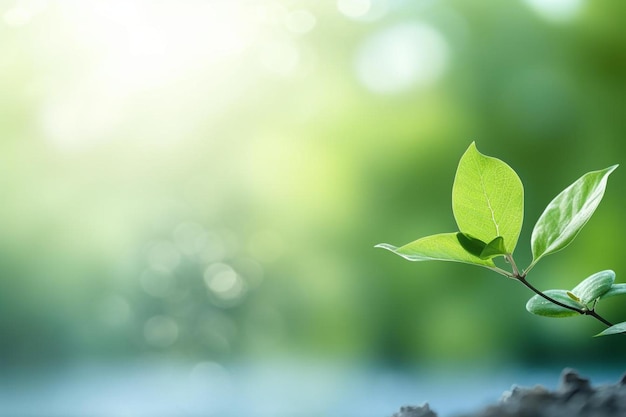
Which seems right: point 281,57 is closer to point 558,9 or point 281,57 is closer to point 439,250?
point 558,9

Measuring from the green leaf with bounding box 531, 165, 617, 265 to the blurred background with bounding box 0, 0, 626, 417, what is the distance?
1.66 metres

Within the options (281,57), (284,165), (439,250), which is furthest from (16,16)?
(439,250)

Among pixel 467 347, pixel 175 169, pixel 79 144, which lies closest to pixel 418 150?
pixel 467 347

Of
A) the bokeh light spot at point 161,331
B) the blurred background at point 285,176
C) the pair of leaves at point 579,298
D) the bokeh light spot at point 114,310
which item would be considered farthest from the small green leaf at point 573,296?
the bokeh light spot at point 114,310

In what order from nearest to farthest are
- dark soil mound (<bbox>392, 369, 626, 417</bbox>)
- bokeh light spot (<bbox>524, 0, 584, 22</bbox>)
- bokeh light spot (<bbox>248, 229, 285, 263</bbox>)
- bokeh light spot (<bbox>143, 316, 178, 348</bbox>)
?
dark soil mound (<bbox>392, 369, 626, 417</bbox>) < bokeh light spot (<bbox>143, 316, 178, 348</bbox>) < bokeh light spot (<bbox>248, 229, 285, 263</bbox>) < bokeh light spot (<bbox>524, 0, 584, 22</bbox>)

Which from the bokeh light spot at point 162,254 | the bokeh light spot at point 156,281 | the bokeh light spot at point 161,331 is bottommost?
the bokeh light spot at point 161,331

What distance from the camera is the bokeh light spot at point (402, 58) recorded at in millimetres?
2146

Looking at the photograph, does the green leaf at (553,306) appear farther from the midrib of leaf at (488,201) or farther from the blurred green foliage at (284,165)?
the blurred green foliage at (284,165)

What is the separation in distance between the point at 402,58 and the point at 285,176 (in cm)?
50

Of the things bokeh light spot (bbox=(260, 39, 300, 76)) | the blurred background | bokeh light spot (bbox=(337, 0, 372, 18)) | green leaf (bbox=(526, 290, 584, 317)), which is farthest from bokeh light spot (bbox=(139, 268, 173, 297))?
green leaf (bbox=(526, 290, 584, 317))

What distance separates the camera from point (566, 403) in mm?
240

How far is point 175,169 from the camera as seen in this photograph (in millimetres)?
2158

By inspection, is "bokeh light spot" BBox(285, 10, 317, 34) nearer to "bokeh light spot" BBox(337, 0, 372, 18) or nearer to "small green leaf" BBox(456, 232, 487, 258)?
"bokeh light spot" BBox(337, 0, 372, 18)

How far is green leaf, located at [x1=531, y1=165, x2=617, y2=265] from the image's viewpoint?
268 mm
